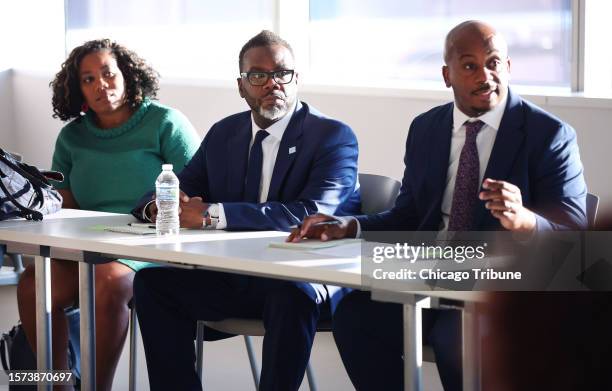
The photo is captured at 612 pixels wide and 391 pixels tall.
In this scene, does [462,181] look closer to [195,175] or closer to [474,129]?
[474,129]

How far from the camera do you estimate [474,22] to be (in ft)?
9.32

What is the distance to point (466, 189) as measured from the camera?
2.79m

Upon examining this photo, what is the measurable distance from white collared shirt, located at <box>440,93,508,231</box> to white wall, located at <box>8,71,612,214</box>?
0.69 m

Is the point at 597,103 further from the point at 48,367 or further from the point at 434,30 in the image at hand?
the point at 48,367

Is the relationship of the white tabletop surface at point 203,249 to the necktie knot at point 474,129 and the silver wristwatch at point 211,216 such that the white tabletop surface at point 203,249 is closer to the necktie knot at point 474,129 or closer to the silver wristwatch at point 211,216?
the silver wristwatch at point 211,216

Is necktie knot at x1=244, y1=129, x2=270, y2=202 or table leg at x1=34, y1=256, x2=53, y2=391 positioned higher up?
necktie knot at x1=244, y1=129, x2=270, y2=202

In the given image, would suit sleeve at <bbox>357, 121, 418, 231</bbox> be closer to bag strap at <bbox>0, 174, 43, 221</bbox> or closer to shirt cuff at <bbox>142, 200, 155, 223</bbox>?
shirt cuff at <bbox>142, 200, 155, 223</bbox>

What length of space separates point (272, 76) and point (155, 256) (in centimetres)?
89

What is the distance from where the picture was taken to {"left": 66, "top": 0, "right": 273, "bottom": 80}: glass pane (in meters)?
5.60

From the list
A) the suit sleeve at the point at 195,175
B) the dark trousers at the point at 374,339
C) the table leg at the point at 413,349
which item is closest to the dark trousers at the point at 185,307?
the dark trousers at the point at 374,339

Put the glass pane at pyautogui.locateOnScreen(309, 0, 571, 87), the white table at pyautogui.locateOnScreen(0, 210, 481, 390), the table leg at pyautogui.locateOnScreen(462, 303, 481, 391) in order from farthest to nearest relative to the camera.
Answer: the glass pane at pyautogui.locateOnScreen(309, 0, 571, 87) < the white table at pyautogui.locateOnScreen(0, 210, 481, 390) < the table leg at pyautogui.locateOnScreen(462, 303, 481, 391)

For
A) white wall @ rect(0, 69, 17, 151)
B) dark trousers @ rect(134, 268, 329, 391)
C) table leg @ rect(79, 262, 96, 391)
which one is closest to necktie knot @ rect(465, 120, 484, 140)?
dark trousers @ rect(134, 268, 329, 391)

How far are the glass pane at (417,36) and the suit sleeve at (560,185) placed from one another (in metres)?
1.87

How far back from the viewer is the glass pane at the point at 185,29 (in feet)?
18.4
